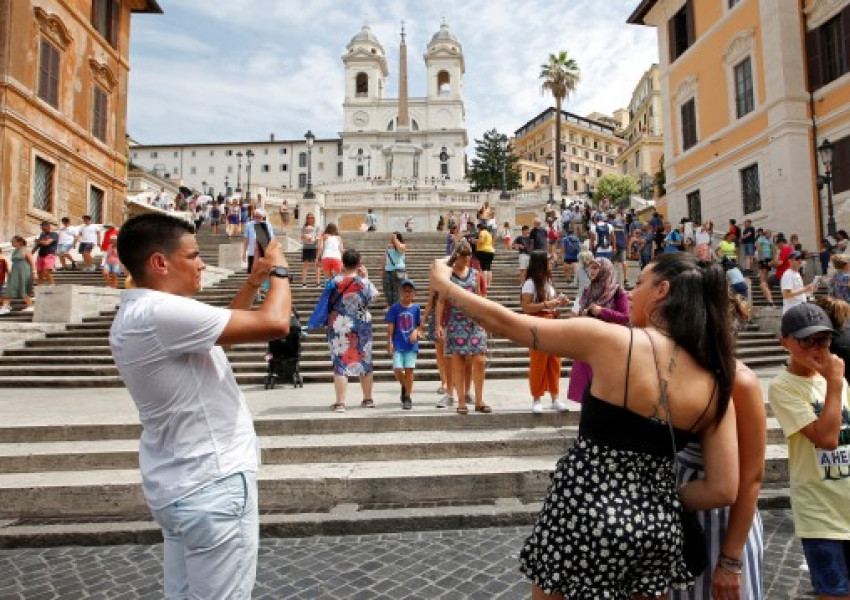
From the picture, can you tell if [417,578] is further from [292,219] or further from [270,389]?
[292,219]

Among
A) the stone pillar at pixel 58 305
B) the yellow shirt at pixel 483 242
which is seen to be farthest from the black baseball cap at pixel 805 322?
the stone pillar at pixel 58 305

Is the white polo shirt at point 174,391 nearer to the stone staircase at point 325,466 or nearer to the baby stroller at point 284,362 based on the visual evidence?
the stone staircase at point 325,466

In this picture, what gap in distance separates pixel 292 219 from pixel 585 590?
3648 centimetres

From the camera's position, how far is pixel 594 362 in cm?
175

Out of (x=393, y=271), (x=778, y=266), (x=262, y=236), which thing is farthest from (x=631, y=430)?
(x=778, y=266)

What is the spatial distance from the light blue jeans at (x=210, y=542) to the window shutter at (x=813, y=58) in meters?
23.0

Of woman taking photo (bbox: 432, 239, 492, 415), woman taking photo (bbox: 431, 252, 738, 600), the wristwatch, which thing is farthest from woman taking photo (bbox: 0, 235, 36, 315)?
woman taking photo (bbox: 431, 252, 738, 600)

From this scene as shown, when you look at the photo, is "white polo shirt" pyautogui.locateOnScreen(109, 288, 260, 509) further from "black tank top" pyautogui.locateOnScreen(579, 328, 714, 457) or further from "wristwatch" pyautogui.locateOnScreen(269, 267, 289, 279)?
"black tank top" pyautogui.locateOnScreen(579, 328, 714, 457)

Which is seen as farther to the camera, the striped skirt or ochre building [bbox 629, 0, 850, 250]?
ochre building [bbox 629, 0, 850, 250]

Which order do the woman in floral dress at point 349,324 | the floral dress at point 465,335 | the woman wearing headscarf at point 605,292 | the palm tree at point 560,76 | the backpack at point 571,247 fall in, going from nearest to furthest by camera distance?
the woman wearing headscarf at point 605,292, the floral dress at point 465,335, the woman in floral dress at point 349,324, the backpack at point 571,247, the palm tree at point 560,76

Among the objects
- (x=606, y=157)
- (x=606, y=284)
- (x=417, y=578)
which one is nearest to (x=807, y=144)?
(x=606, y=284)

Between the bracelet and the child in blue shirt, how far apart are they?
17.7 feet

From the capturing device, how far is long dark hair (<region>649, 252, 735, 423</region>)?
5.74 feet

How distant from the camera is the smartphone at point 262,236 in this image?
2.27 m
